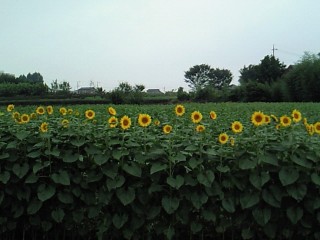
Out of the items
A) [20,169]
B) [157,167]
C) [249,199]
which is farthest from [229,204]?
[20,169]

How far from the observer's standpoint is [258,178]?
2.56m

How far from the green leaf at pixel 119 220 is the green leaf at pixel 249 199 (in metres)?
0.75

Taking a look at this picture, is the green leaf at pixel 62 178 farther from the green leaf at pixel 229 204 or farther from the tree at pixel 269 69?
the tree at pixel 269 69

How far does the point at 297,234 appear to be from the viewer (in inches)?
104

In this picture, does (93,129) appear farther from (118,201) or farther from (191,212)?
(191,212)

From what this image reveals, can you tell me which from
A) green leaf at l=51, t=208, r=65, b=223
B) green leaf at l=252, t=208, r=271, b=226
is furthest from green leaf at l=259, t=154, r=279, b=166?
green leaf at l=51, t=208, r=65, b=223

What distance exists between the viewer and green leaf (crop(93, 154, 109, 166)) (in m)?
2.61

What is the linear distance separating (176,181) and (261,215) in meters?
0.57

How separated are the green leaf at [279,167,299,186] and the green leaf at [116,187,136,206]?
3.02 ft

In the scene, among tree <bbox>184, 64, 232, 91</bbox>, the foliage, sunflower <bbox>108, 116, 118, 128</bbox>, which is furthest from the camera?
tree <bbox>184, 64, 232, 91</bbox>

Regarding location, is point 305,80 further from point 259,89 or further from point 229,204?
point 229,204

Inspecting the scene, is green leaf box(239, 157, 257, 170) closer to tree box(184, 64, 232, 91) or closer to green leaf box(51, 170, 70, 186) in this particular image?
green leaf box(51, 170, 70, 186)

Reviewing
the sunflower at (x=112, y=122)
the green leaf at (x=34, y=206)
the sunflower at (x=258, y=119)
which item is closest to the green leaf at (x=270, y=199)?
the sunflower at (x=258, y=119)

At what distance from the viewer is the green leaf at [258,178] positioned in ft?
8.29
